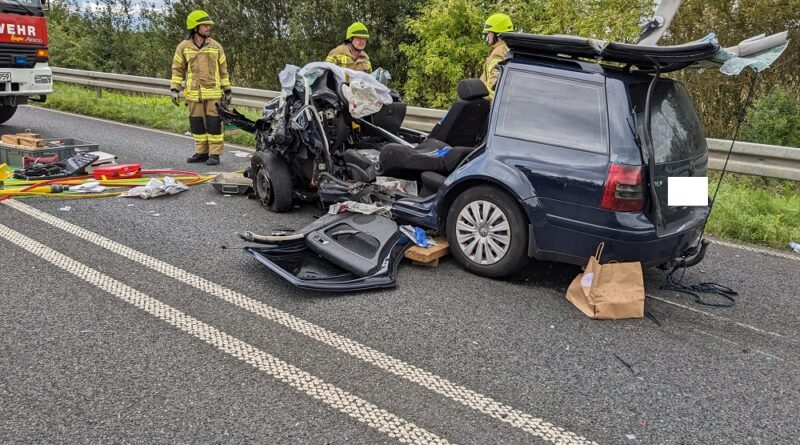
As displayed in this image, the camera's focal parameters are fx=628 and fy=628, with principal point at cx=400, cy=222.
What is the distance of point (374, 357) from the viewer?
3.32 m

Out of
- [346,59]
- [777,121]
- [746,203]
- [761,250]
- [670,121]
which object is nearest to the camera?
[670,121]

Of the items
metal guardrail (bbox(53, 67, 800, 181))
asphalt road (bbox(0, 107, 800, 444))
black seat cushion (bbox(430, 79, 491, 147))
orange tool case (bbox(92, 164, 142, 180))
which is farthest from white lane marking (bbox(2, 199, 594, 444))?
metal guardrail (bbox(53, 67, 800, 181))

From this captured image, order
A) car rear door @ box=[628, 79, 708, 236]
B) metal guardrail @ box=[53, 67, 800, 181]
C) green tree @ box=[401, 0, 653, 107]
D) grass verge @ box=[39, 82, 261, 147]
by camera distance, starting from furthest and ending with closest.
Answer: green tree @ box=[401, 0, 653, 107]
grass verge @ box=[39, 82, 261, 147]
metal guardrail @ box=[53, 67, 800, 181]
car rear door @ box=[628, 79, 708, 236]

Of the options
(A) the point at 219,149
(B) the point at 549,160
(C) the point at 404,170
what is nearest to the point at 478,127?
(C) the point at 404,170

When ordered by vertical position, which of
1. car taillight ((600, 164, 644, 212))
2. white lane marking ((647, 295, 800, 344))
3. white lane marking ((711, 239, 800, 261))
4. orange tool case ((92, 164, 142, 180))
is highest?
car taillight ((600, 164, 644, 212))

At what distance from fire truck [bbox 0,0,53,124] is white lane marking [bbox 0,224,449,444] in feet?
21.9

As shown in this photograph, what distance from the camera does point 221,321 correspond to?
3652 mm

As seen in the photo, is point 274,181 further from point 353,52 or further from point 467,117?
point 353,52

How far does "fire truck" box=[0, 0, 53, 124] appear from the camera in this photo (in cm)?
963

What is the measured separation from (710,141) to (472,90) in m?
3.61

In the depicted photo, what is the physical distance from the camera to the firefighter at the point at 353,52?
829cm

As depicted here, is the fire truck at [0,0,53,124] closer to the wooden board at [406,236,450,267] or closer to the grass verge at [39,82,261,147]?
the grass verge at [39,82,261,147]

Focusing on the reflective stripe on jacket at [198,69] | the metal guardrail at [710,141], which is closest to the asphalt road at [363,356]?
the metal guardrail at [710,141]

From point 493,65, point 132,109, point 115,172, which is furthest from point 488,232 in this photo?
point 132,109
